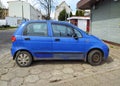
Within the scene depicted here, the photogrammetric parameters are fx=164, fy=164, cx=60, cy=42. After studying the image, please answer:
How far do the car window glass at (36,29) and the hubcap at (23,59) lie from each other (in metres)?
0.79

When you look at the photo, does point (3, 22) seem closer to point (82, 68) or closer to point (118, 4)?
point (118, 4)

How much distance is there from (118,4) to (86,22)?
18.3 m

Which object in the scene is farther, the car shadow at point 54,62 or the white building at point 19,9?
the white building at point 19,9

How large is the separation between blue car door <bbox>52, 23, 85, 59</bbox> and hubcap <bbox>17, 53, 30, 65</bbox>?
1.01 metres

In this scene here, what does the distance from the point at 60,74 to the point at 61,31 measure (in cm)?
163

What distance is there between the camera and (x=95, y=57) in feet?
19.9

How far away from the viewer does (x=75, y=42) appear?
5914 mm

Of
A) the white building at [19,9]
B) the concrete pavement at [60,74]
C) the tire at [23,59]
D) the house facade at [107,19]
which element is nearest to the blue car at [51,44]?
the tire at [23,59]

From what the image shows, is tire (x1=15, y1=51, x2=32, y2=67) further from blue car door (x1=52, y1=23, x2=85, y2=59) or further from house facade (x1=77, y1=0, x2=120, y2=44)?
house facade (x1=77, y1=0, x2=120, y2=44)

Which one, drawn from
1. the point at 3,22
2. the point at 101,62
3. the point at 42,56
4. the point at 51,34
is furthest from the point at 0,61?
the point at 3,22

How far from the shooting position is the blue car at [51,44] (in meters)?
5.81

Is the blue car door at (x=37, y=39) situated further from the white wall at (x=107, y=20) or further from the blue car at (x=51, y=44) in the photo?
the white wall at (x=107, y=20)

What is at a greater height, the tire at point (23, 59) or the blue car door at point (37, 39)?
the blue car door at point (37, 39)

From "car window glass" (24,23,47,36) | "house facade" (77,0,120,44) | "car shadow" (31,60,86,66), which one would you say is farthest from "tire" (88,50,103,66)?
"house facade" (77,0,120,44)
